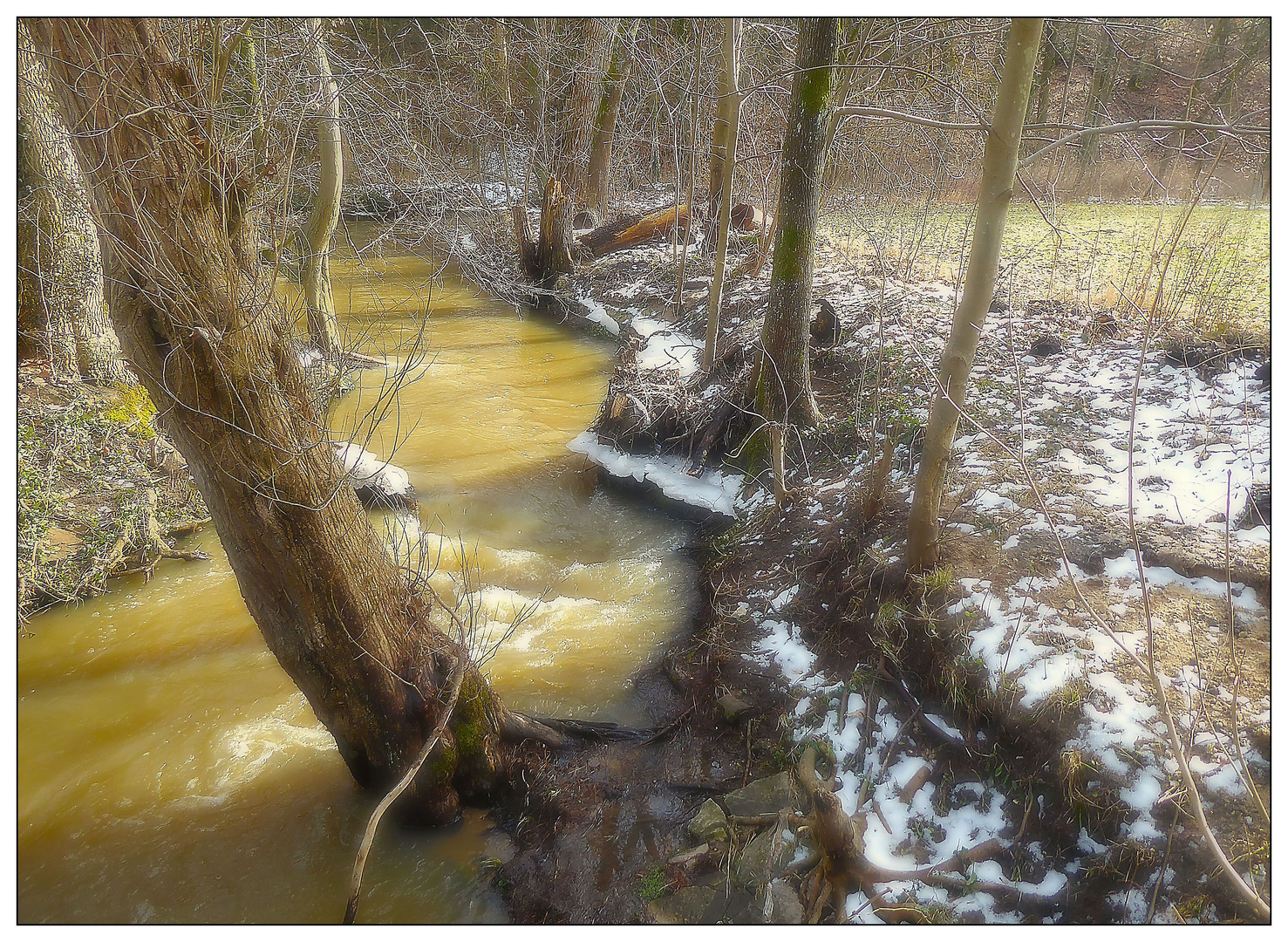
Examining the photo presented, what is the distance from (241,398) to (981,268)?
3.39 metres

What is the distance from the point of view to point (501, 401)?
32.7 ft

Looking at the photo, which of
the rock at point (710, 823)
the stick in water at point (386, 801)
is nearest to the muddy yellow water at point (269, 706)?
the stick in water at point (386, 801)

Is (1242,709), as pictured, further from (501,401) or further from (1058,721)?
(501,401)

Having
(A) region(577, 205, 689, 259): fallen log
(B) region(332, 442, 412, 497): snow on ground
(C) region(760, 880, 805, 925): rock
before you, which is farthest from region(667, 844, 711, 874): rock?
(A) region(577, 205, 689, 259): fallen log

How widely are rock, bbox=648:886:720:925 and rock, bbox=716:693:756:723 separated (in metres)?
1.11

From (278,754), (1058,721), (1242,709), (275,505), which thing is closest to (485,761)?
(278,754)

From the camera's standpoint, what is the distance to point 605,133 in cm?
1516

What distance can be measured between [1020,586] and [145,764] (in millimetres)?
5680

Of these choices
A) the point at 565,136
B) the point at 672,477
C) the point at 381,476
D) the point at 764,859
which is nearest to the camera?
the point at 764,859

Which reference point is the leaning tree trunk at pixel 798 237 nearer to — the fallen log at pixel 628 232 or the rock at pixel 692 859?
the rock at pixel 692 859

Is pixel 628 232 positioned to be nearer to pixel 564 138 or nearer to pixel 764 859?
pixel 564 138

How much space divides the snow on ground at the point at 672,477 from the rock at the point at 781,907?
11.7 feet

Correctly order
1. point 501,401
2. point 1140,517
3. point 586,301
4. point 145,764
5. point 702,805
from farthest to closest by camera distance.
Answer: point 586,301 → point 501,401 → point 145,764 → point 1140,517 → point 702,805

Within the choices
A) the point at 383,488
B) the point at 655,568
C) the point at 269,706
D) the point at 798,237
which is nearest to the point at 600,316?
the point at 383,488
